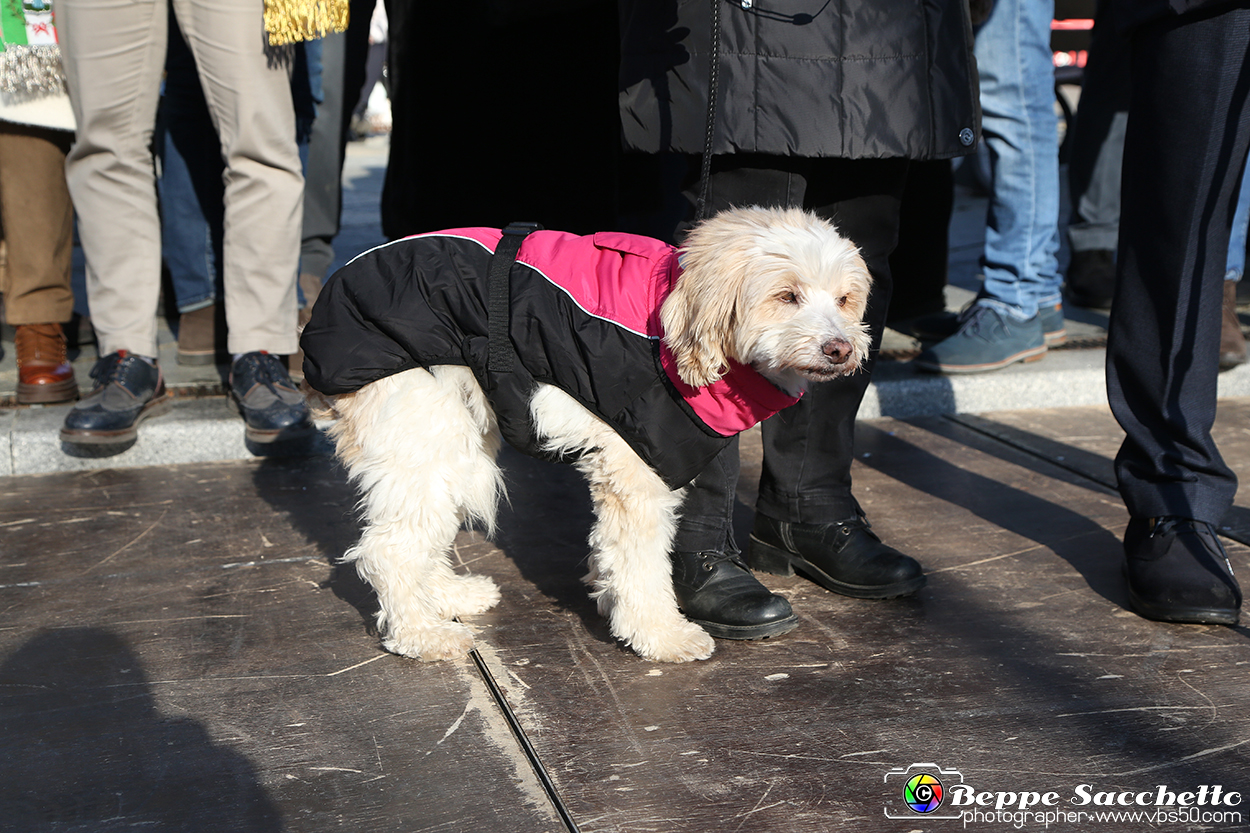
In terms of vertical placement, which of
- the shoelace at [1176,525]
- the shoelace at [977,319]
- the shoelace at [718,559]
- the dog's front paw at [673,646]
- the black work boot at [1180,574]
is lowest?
the dog's front paw at [673,646]

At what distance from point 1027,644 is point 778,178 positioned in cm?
141

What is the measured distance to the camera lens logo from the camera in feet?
7.11

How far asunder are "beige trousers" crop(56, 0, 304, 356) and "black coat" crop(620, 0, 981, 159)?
1951 mm

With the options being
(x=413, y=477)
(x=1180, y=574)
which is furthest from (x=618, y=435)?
(x=1180, y=574)

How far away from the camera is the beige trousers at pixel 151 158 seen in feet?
13.2

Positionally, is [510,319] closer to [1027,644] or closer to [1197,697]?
[1027,644]

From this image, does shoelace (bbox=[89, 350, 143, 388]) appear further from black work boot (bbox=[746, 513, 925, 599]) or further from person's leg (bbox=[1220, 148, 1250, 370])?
person's leg (bbox=[1220, 148, 1250, 370])

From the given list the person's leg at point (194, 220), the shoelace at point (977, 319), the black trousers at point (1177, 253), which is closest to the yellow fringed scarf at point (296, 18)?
the person's leg at point (194, 220)

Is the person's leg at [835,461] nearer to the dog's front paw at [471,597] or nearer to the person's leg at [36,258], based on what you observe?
the dog's front paw at [471,597]

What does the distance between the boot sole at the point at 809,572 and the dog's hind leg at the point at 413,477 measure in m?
0.94

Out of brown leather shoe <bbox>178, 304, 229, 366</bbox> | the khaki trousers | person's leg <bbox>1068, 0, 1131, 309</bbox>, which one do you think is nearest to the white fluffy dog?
the khaki trousers

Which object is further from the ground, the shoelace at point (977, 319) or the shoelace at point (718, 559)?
the shoelace at point (977, 319)

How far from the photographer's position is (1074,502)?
3885mm

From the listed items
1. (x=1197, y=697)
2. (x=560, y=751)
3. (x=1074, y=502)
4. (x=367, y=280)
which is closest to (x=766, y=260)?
(x=367, y=280)
